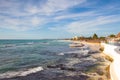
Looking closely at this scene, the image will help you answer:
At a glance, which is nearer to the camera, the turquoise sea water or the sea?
the sea

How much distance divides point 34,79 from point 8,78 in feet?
8.07

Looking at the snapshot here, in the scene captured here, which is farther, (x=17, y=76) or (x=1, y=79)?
(x=17, y=76)

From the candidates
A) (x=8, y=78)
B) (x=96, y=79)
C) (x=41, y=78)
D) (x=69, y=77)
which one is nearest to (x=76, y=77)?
(x=69, y=77)

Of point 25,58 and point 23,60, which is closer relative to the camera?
point 23,60

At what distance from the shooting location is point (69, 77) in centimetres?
1586

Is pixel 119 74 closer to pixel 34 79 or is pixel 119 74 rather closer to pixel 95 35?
pixel 34 79

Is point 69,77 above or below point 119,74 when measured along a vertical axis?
below

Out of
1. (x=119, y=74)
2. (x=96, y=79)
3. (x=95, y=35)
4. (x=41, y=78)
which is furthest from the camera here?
(x=95, y=35)

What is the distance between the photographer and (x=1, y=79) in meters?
15.1

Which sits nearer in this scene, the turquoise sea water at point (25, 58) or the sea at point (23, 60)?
the sea at point (23, 60)

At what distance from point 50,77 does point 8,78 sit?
397 cm

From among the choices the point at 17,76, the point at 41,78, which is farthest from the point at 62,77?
the point at 17,76

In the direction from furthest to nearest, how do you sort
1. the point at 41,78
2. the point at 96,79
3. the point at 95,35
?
1. the point at 95,35
2. the point at 41,78
3. the point at 96,79

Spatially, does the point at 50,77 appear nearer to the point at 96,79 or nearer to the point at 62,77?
the point at 62,77
